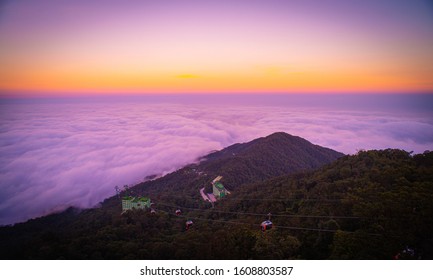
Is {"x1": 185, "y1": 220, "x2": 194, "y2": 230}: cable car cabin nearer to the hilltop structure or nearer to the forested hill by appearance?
the forested hill

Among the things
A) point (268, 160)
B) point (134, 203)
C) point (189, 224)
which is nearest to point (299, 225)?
point (189, 224)

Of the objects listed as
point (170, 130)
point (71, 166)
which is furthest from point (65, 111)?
point (170, 130)

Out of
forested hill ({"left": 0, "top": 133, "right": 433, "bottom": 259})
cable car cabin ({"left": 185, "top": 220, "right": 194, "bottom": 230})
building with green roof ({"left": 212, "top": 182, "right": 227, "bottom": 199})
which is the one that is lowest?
building with green roof ({"left": 212, "top": 182, "right": 227, "bottom": 199})

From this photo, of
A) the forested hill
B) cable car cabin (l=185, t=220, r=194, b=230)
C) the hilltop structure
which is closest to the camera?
the forested hill

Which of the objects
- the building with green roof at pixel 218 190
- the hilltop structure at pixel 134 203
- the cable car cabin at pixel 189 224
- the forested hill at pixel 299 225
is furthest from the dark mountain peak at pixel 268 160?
the cable car cabin at pixel 189 224

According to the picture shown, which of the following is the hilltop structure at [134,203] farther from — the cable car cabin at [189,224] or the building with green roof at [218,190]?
the building with green roof at [218,190]

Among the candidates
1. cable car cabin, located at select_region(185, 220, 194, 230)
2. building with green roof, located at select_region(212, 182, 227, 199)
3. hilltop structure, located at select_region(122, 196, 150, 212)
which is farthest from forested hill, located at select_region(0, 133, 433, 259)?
building with green roof, located at select_region(212, 182, 227, 199)

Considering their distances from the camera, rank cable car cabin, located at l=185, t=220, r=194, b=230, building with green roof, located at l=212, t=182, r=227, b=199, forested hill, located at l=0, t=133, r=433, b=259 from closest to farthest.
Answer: forested hill, located at l=0, t=133, r=433, b=259 → cable car cabin, located at l=185, t=220, r=194, b=230 → building with green roof, located at l=212, t=182, r=227, b=199

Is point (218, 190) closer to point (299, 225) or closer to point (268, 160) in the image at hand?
point (268, 160)
